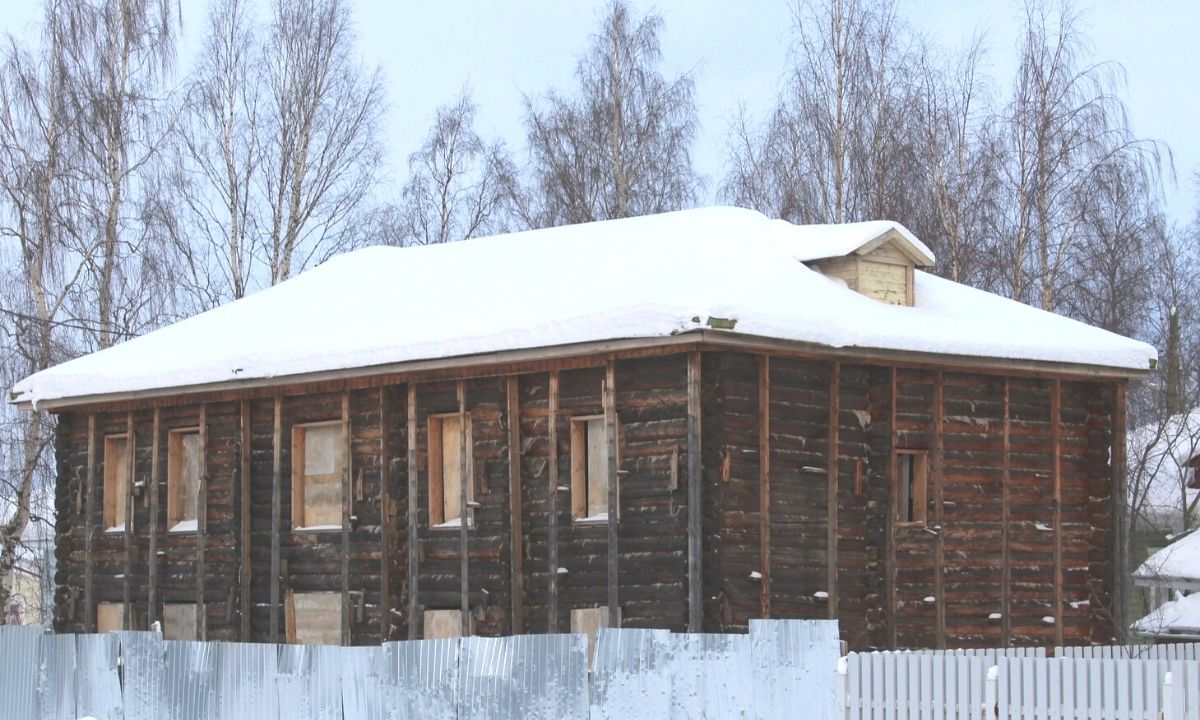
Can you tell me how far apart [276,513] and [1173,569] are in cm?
2292

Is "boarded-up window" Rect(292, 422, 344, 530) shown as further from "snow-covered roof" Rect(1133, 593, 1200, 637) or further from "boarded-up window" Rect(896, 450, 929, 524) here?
"snow-covered roof" Rect(1133, 593, 1200, 637)

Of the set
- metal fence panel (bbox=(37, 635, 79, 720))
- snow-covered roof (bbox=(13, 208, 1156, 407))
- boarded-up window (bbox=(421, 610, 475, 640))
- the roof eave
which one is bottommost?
metal fence panel (bbox=(37, 635, 79, 720))

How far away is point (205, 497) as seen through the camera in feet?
85.1

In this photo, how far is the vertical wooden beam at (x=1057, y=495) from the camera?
23547 mm

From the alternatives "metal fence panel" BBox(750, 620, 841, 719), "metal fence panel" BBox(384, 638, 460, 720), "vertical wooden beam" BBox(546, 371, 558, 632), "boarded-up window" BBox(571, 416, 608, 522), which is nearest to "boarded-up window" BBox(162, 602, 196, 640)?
"vertical wooden beam" BBox(546, 371, 558, 632)

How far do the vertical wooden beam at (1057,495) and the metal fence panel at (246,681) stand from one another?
1033 cm

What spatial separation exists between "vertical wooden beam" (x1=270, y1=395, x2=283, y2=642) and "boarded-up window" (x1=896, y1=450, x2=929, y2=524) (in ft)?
27.5

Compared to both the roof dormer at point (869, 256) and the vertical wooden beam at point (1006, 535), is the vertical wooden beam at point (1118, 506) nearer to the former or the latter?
the vertical wooden beam at point (1006, 535)

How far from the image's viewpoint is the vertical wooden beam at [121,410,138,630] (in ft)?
87.7

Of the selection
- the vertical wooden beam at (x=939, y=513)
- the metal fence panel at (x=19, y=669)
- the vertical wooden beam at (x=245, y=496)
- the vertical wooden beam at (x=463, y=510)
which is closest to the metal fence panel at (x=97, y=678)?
the metal fence panel at (x=19, y=669)

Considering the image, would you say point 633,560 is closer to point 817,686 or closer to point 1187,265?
point 817,686

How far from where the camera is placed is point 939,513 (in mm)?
22594

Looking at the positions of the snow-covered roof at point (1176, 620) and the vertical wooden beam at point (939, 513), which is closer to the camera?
the vertical wooden beam at point (939, 513)

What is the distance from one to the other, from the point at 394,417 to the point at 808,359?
5690 millimetres
